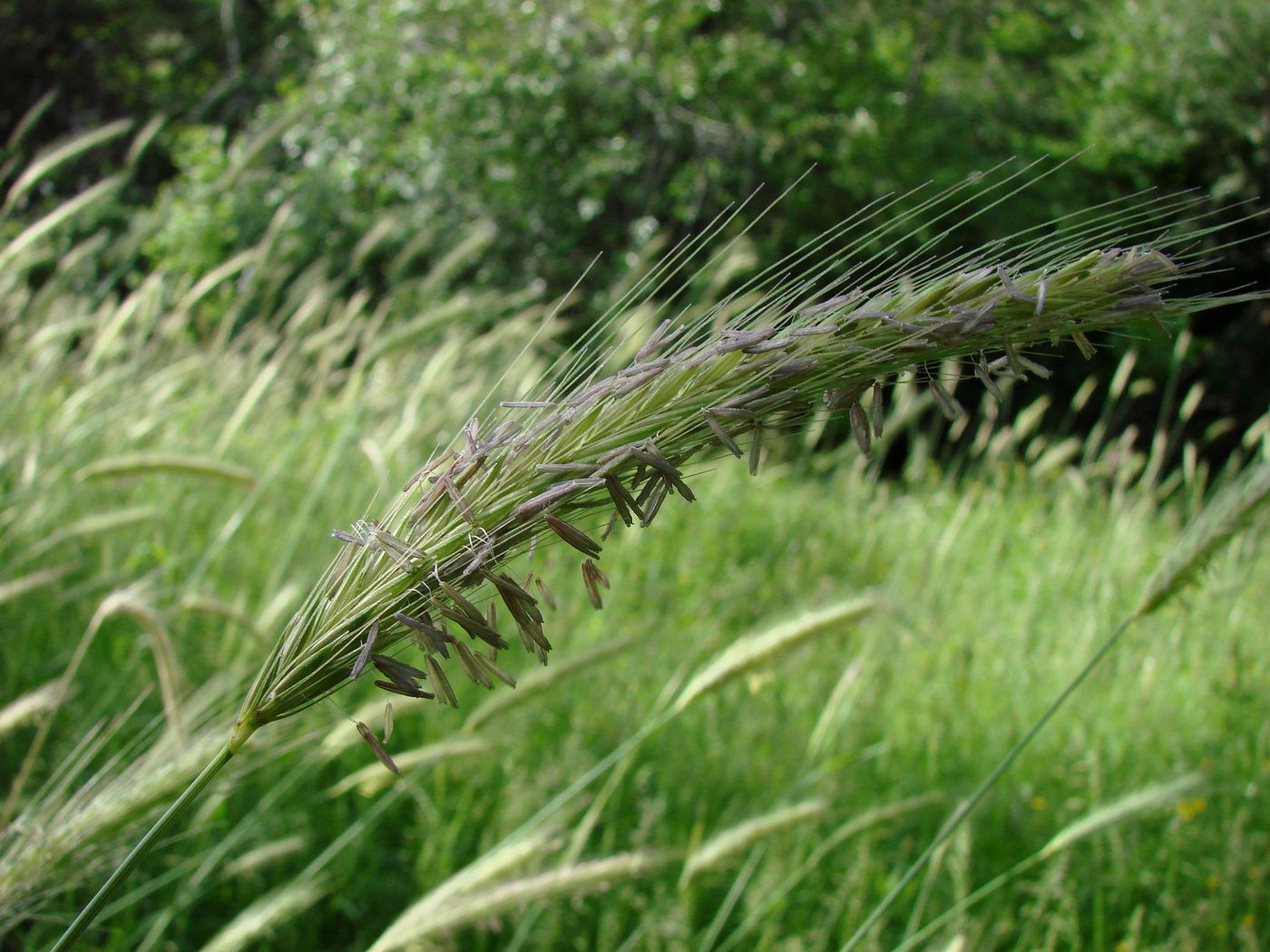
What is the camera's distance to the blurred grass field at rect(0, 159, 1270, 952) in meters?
2.00

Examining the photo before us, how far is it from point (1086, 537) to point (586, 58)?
243 inches

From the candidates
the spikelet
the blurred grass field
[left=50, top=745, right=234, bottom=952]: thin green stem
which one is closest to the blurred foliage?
the blurred grass field

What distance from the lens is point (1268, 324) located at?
12.7 meters

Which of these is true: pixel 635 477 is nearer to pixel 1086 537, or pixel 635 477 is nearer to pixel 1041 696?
pixel 1041 696

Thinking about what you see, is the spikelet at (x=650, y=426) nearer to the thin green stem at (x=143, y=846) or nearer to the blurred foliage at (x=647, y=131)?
the thin green stem at (x=143, y=846)

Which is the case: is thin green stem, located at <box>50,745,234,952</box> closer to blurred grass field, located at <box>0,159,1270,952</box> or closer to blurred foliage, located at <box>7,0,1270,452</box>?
blurred grass field, located at <box>0,159,1270,952</box>

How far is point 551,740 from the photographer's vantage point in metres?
3.35

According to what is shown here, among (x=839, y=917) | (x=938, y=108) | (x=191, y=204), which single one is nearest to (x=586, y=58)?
(x=191, y=204)

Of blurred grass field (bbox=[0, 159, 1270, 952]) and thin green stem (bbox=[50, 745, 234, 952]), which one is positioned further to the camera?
blurred grass field (bbox=[0, 159, 1270, 952])

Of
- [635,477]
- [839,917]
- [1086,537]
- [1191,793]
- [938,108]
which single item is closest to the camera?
[635,477]

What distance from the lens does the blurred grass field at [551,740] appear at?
6.56 feet

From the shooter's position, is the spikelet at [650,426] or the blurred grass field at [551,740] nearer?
the spikelet at [650,426]

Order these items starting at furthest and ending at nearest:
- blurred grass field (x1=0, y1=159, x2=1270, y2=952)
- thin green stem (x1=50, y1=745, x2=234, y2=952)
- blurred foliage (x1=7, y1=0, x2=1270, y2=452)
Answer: blurred foliage (x1=7, y1=0, x2=1270, y2=452) < blurred grass field (x1=0, y1=159, x2=1270, y2=952) < thin green stem (x1=50, y1=745, x2=234, y2=952)

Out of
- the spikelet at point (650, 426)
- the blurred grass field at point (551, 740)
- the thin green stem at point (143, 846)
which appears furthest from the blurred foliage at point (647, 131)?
the thin green stem at point (143, 846)
